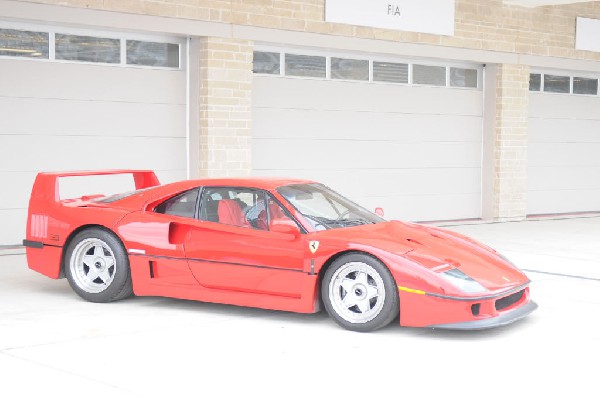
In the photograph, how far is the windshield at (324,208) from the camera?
7922 millimetres

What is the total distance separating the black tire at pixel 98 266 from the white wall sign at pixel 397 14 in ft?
24.5

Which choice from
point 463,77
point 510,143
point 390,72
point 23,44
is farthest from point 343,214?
point 510,143

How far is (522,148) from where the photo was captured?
18.2 meters

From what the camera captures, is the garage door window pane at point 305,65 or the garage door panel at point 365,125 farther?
the garage door window pane at point 305,65

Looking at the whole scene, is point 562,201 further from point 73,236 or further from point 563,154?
point 73,236

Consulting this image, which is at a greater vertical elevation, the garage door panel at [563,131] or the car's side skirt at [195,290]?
the garage door panel at [563,131]

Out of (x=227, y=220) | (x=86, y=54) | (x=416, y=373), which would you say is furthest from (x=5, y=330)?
(x=86, y=54)

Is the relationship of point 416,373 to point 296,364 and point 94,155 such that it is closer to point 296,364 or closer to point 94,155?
point 296,364

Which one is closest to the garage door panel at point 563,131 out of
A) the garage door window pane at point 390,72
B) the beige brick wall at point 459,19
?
the beige brick wall at point 459,19

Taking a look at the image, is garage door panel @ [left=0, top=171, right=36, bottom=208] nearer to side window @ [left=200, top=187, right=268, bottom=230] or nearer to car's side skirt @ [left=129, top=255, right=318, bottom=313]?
car's side skirt @ [left=129, top=255, right=318, bottom=313]

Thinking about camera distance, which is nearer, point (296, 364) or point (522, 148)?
point (296, 364)

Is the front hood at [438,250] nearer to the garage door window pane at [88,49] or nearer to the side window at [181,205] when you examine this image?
the side window at [181,205]

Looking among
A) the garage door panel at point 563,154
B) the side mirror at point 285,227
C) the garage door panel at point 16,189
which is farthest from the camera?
the garage door panel at point 563,154

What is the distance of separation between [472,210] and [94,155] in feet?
25.1
